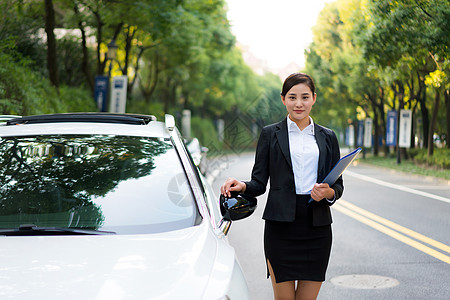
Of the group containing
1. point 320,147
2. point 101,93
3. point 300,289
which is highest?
point 101,93

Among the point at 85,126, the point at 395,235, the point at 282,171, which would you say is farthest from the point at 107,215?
the point at 395,235

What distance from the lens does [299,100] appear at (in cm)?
339

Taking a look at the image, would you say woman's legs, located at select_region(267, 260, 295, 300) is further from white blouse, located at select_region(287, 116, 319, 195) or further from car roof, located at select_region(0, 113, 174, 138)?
car roof, located at select_region(0, 113, 174, 138)

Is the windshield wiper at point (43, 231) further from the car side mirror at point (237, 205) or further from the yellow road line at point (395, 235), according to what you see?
the yellow road line at point (395, 235)

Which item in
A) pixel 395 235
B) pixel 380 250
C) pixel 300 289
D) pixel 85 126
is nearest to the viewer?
pixel 300 289

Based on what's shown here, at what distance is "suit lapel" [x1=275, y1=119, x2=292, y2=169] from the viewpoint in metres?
3.38

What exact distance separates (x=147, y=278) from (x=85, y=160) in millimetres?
1355

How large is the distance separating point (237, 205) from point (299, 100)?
694 millimetres

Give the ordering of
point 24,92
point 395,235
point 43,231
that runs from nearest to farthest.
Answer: point 43,231 < point 395,235 < point 24,92

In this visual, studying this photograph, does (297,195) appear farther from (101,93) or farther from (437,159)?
(437,159)

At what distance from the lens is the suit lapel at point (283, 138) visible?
338 cm

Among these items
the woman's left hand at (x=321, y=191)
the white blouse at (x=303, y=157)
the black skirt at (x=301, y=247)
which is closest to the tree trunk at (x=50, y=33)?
the white blouse at (x=303, y=157)

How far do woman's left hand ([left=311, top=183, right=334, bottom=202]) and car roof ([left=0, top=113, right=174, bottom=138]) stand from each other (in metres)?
1.17

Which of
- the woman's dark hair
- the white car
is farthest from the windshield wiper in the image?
the woman's dark hair
